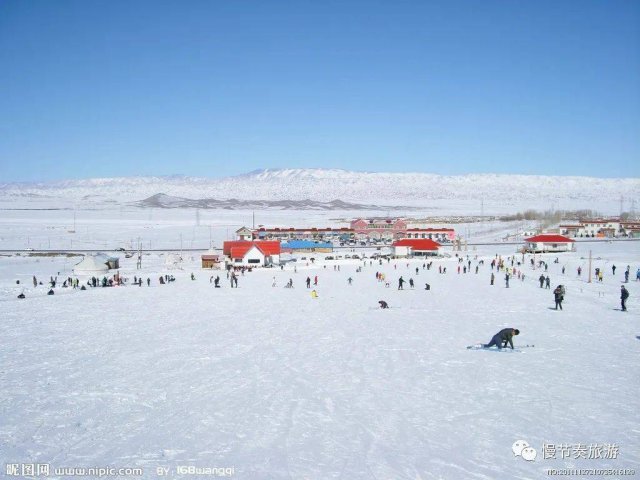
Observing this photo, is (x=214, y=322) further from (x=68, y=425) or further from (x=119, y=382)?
(x=68, y=425)

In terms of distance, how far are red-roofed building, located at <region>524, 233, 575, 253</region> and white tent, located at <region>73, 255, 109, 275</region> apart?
1456 inches

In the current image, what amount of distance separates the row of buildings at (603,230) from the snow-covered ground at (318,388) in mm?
60869

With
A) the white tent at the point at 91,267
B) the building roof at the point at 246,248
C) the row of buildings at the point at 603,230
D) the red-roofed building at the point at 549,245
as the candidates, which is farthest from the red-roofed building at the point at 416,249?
the row of buildings at the point at 603,230

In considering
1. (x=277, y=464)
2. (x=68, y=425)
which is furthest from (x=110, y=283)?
(x=277, y=464)

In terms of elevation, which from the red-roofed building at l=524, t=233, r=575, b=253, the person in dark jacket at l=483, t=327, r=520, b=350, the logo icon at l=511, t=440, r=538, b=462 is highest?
the red-roofed building at l=524, t=233, r=575, b=253

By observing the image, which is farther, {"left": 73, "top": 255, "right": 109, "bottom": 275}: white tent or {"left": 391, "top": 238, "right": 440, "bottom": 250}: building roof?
{"left": 391, "top": 238, "right": 440, "bottom": 250}: building roof

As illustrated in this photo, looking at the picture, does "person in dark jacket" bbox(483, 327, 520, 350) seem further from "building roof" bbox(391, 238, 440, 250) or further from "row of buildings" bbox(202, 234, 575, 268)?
"building roof" bbox(391, 238, 440, 250)

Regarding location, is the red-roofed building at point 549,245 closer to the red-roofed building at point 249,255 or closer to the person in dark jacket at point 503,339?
the red-roofed building at point 249,255

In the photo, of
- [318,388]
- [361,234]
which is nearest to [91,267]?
[318,388]

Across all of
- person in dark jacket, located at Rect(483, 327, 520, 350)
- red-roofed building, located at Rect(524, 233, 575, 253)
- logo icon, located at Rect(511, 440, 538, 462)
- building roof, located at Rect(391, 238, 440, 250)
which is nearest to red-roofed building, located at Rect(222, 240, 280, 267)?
building roof, located at Rect(391, 238, 440, 250)

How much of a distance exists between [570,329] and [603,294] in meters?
9.10

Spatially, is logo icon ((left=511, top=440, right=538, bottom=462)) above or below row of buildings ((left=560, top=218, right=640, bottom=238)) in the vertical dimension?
below

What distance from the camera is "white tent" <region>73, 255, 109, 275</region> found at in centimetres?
3366

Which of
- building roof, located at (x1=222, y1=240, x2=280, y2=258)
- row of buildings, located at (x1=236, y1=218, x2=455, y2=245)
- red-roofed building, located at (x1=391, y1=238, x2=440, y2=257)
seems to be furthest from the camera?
row of buildings, located at (x1=236, y1=218, x2=455, y2=245)
